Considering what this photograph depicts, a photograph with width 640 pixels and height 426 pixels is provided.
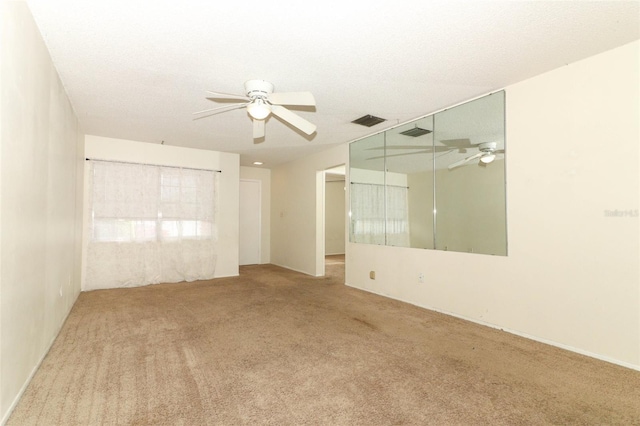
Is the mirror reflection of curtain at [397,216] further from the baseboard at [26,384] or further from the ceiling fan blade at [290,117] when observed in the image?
the baseboard at [26,384]

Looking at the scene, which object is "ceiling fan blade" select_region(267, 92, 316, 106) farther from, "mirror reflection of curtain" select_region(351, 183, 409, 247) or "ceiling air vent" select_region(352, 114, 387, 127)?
"mirror reflection of curtain" select_region(351, 183, 409, 247)

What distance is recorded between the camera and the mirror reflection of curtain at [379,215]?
4383 millimetres

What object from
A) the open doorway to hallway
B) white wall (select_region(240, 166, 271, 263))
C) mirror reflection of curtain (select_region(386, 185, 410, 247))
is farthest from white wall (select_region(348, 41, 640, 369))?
the open doorway to hallway

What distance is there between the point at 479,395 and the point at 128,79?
3.96 metres

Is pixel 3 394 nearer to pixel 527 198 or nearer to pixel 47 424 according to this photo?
pixel 47 424

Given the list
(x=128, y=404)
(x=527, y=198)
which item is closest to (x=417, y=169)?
(x=527, y=198)

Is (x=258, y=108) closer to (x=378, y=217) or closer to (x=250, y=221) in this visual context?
(x=378, y=217)

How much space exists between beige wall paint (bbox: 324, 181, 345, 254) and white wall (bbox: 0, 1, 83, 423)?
7.34 meters

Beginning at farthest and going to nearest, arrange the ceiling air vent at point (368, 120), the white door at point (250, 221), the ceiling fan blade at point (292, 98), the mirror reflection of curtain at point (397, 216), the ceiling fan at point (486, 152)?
the white door at point (250, 221)
the mirror reflection of curtain at point (397, 216)
the ceiling air vent at point (368, 120)
the ceiling fan at point (486, 152)
the ceiling fan blade at point (292, 98)

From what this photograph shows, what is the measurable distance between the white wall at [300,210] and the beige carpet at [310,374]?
2653mm

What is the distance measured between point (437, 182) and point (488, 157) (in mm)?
710

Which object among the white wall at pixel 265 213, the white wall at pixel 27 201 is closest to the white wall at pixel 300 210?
Result: the white wall at pixel 265 213

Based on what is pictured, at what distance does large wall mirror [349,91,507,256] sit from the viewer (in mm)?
3268

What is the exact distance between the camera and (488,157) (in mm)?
3312
